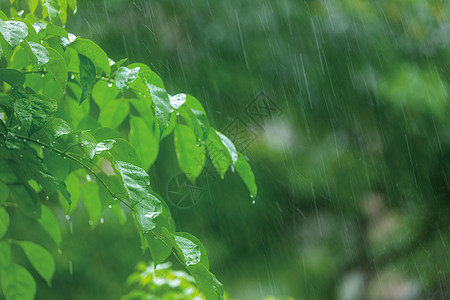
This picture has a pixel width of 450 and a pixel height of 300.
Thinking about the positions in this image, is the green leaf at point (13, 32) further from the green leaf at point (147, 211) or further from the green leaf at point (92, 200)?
the green leaf at point (92, 200)

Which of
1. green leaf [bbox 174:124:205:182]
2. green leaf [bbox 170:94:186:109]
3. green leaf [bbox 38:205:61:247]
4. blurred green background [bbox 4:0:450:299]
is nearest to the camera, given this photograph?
green leaf [bbox 170:94:186:109]

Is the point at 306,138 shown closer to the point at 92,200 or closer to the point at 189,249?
the point at 92,200

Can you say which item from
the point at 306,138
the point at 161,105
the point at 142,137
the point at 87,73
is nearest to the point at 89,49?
the point at 87,73

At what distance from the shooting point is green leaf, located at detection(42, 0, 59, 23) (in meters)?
0.76

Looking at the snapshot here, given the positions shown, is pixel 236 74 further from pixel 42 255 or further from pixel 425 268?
pixel 42 255

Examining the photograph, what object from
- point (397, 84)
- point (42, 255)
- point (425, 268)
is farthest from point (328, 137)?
point (42, 255)

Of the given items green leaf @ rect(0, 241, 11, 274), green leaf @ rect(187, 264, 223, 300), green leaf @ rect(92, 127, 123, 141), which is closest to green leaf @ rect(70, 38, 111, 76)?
green leaf @ rect(92, 127, 123, 141)

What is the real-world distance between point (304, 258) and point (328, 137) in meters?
0.94

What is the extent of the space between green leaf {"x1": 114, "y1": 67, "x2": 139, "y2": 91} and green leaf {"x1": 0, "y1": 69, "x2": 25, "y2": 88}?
13 centimetres

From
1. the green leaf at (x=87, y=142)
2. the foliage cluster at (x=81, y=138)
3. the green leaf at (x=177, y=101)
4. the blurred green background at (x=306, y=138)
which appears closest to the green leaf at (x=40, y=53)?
the foliage cluster at (x=81, y=138)

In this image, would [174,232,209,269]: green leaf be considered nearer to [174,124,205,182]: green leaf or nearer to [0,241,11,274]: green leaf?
[174,124,205,182]: green leaf

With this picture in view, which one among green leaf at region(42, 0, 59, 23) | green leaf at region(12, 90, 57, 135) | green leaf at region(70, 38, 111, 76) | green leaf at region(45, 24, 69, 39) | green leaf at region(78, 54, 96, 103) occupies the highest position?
green leaf at region(42, 0, 59, 23)

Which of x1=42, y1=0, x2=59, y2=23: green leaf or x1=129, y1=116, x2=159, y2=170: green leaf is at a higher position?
x1=42, y1=0, x2=59, y2=23: green leaf

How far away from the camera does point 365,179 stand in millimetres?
3738
